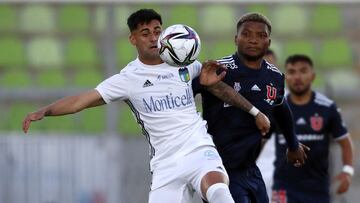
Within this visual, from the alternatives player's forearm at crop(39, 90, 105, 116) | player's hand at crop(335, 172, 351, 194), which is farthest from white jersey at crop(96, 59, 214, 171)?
player's hand at crop(335, 172, 351, 194)

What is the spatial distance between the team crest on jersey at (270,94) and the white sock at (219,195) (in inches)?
38.4

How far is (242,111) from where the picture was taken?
739 cm

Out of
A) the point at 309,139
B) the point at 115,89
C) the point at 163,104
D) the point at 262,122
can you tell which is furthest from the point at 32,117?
the point at 309,139

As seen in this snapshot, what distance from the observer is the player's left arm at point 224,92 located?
285 inches

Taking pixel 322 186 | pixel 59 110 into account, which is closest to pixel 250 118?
pixel 59 110

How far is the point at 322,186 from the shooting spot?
991cm

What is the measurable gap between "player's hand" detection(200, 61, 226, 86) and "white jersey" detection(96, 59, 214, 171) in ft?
0.42

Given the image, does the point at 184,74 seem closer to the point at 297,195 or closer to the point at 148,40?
the point at 148,40

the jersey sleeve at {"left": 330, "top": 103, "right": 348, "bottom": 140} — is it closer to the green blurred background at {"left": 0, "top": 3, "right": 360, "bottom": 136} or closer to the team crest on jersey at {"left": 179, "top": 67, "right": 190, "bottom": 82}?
the team crest on jersey at {"left": 179, "top": 67, "right": 190, "bottom": 82}

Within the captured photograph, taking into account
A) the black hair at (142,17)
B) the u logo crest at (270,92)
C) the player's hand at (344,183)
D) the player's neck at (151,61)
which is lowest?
the player's hand at (344,183)

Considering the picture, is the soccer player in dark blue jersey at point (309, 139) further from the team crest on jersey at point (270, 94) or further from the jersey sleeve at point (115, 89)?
the jersey sleeve at point (115, 89)

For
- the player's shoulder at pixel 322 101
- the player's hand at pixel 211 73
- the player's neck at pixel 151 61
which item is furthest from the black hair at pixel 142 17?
the player's shoulder at pixel 322 101

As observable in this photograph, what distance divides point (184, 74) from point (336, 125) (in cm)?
305

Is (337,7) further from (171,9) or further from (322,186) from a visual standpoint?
(322,186)
